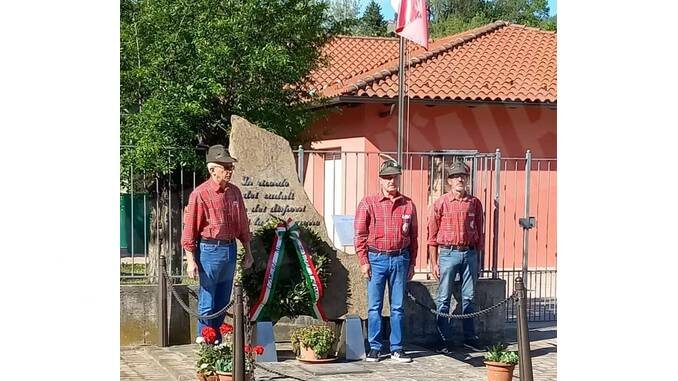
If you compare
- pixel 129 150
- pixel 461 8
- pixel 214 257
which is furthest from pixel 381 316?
pixel 461 8

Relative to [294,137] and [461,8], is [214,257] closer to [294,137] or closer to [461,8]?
[294,137]

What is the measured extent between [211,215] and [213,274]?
0.49 metres

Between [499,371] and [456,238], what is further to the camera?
[456,238]

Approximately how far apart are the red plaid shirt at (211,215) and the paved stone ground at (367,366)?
1.06 m

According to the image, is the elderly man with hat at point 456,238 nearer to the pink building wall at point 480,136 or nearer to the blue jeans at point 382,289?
the blue jeans at point 382,289

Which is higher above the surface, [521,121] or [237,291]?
[521,121]

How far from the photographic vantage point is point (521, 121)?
18.1 meters

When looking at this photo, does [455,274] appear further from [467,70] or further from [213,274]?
[467,70]

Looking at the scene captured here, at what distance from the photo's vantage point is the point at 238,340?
22.5 feet

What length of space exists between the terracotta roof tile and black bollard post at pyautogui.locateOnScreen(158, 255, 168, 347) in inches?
257

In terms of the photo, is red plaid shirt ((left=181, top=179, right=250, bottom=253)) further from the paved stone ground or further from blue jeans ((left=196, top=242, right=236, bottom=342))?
the paved stone ground

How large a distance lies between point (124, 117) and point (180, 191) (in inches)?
90.4

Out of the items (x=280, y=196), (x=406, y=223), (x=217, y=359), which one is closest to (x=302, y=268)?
(x=280, y=196)

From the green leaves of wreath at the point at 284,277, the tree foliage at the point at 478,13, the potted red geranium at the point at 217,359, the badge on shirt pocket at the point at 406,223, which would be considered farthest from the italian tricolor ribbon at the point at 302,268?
the tree foliage at the point at 478,13
